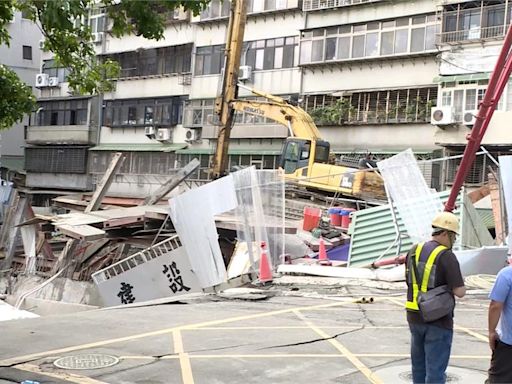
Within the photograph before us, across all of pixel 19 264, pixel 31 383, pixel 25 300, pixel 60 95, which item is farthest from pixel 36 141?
pixel 31 383

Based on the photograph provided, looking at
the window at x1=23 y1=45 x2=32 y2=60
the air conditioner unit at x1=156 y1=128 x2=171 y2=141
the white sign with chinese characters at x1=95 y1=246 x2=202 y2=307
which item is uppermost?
the window at x1=23 y1=45 x2=32 y2=60

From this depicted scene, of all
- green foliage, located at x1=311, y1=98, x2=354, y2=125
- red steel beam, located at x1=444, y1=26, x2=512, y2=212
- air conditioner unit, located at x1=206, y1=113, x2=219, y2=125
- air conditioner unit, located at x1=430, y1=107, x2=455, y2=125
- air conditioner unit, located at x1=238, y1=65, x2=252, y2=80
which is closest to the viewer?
red steel beam, located at x1=444, y1=26, x2=512, y2=212

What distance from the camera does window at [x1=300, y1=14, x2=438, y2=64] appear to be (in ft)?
93.9

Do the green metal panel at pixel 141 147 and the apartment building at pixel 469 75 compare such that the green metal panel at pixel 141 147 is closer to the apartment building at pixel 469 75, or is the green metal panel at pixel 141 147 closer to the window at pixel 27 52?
the window at pixel 27 52

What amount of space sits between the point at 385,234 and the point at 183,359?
8525 mm

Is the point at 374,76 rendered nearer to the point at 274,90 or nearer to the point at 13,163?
the point at 274,90

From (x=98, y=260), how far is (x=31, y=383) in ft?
42.2

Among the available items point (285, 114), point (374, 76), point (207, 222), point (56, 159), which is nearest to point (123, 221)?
point (207, 222)

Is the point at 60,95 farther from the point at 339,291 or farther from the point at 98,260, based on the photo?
the point at 339,291

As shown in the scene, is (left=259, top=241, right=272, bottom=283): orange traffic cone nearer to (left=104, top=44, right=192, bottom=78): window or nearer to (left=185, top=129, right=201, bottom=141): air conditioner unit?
(left=185, top=129, right=201, bottom=141): air conditioner unit

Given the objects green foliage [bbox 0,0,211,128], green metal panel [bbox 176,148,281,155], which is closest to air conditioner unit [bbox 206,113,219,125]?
green metal panel [bbox 176,148,281,155]

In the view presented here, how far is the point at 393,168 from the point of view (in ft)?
45.5

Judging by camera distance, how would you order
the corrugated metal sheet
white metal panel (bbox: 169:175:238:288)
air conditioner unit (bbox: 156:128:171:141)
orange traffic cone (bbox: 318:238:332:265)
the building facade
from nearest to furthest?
white metal panel (bbox: 169:175:238:288) < the corrugated metal sheet < orange traffic cone (bbox: 318:238:332:265) < the building facade < air conditioner unit (bbox: 156:128:171:141)

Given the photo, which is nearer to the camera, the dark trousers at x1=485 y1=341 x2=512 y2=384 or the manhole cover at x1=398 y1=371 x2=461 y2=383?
the dark trousers at x1=485 y1=341 x2=512 y2=384
